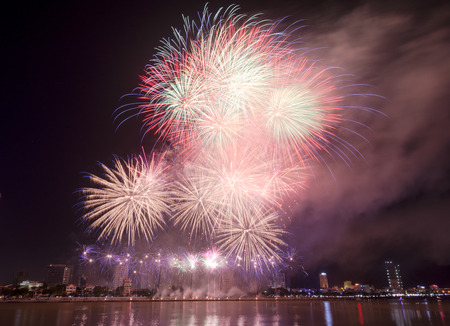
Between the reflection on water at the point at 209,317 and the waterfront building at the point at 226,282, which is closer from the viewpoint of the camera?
the reflection on water at the point at 209,317

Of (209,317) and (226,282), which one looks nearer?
(209,317)

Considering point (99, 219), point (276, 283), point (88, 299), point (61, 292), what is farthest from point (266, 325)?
point (276, 283)

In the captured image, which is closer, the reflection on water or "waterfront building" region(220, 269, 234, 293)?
the reflection on water

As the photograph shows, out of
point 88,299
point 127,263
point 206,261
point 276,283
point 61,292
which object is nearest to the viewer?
point 206,261

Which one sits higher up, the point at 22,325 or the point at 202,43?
the point at 202,43

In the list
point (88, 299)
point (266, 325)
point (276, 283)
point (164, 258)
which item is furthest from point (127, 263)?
point (276, 283)

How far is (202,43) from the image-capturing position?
22.6 meters

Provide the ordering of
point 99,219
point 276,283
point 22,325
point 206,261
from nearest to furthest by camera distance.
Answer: point 22,325, point 99,219, point 206,261, point 276,283

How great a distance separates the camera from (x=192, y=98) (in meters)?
23.3

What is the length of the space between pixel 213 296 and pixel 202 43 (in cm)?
9250

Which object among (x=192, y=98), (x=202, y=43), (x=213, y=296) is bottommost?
(x=213, y=296)

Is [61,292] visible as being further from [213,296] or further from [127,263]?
[213,296]

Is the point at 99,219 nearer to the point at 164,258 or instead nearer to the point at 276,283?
the point at 164,258

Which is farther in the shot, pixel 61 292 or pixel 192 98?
pixel 61 292
